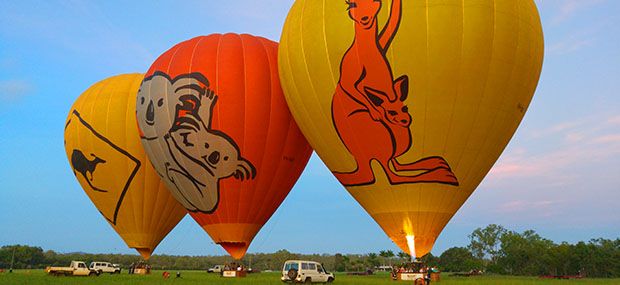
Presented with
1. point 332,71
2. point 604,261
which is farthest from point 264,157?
point 604,261

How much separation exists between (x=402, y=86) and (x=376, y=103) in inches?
43.6

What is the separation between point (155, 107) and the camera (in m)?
25.9

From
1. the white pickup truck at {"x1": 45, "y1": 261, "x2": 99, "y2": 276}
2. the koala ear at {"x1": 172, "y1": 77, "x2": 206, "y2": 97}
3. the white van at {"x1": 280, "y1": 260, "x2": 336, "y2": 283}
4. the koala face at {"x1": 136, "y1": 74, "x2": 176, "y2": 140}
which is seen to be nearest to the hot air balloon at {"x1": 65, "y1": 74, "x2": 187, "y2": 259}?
the white pickup truck at {"x1": 45, "y1": 261, "x2": 99, "y2": 276}

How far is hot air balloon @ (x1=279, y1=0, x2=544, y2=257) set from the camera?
18734 millimetres

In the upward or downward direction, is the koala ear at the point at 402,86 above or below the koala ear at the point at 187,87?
below

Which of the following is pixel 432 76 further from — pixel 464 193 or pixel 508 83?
pixel 464 193

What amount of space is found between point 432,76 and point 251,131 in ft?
30.3

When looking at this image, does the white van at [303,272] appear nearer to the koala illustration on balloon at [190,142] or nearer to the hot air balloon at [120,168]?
the koala illustration on balloon at [190,142]

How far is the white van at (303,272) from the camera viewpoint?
68.5ft

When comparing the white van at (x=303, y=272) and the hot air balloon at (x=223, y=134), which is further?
the hot air balloon at (x=223, y=134)

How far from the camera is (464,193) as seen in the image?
20578 mm

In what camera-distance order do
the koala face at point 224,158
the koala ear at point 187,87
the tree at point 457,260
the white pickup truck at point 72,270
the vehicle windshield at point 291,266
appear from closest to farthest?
1. the vehicle windshield at point 291,266
2. the koala face at point 224,158
3. the koala ear at point 187,87
4. the white pickup truck at point 72,270
5. the tree at point 457,260

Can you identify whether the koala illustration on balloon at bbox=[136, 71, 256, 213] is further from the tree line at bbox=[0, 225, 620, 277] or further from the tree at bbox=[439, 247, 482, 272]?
the tree at bbox=[439, 247, 482, 272]

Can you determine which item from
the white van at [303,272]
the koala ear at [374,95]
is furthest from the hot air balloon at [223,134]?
the koala ear at [374,95]
